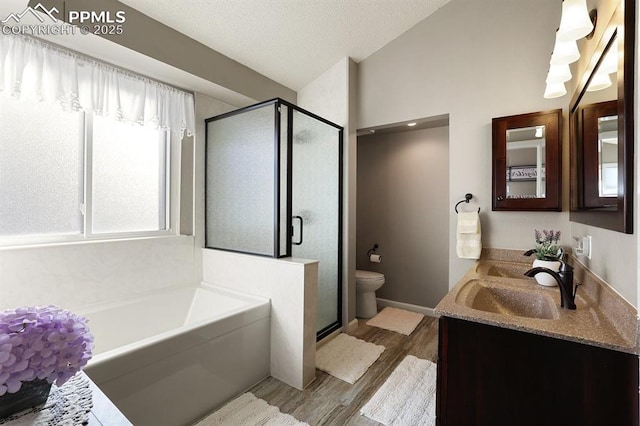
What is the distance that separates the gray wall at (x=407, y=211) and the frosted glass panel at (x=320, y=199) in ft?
3.30

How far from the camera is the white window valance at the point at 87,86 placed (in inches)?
66.4

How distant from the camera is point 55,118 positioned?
1.97 metres

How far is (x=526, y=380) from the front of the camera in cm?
108

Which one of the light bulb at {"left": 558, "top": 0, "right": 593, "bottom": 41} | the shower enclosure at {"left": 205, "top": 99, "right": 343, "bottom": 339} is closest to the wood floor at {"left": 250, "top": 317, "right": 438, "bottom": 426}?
the shower enclosure at {"left": 205, "top": 99, "right": 343, "bottom": 339}

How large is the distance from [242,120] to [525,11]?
7.70ft

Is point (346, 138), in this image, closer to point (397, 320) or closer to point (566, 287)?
point (397, 320)

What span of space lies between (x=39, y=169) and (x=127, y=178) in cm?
52

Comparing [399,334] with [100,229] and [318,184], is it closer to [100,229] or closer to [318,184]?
[318,184]

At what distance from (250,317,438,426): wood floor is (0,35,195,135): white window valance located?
2173mm

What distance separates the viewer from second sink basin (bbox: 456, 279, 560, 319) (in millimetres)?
1476

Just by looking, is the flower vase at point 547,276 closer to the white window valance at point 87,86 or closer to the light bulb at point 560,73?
the light bulb at point 560,73

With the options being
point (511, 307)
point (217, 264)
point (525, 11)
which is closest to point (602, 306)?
point (511, 307)

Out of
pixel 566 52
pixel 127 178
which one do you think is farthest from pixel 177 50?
pixel 566 52

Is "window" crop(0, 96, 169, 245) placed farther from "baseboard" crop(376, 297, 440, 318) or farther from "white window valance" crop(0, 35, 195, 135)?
"baseboard" crop(376, 297, 440, 318)
